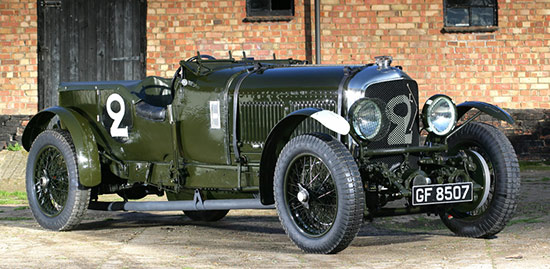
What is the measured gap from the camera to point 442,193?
5629mm

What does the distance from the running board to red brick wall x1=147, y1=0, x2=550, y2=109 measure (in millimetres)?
6417

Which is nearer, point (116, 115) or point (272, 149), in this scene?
point (272, 149)

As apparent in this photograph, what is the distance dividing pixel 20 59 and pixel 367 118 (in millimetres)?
9269

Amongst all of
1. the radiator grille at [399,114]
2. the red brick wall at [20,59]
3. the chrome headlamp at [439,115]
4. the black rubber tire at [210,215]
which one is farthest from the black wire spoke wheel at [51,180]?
the red brick wall at [20,59]

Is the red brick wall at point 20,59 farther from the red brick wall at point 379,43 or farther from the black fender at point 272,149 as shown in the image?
the black fender at point 272,149

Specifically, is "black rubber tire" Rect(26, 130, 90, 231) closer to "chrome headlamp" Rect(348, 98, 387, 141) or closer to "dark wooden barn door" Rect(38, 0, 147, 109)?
"chrome headlamp" Rect(348, 98, 387, 141)

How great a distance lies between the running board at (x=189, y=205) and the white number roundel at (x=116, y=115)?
57 cm

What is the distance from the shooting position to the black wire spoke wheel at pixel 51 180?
24.0 ft

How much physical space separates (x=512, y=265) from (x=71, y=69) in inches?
390

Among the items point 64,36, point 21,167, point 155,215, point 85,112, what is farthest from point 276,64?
point 64,36

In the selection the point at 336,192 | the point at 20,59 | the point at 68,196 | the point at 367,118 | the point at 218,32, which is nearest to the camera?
the point at 336,192

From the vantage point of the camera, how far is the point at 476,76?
44.9 ft

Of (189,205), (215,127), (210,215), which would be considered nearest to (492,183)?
(215,127)

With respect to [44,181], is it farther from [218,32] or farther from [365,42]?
[365,42]
